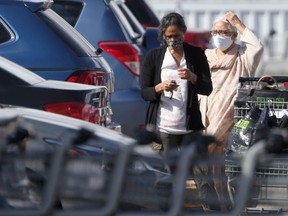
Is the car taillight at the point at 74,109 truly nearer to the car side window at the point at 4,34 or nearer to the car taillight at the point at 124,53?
the car side window at the point at 4,34

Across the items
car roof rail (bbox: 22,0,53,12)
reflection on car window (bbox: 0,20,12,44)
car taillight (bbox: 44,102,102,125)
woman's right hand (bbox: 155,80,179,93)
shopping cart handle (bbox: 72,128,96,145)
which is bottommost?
shopping cart handle (bbox: 72,128,96,145)

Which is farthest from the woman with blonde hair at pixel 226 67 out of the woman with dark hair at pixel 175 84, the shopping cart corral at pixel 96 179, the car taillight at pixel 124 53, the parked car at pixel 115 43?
the shopping cart corral at pixel 96 179

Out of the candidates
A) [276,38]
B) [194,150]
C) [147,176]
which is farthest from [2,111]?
[276,38]

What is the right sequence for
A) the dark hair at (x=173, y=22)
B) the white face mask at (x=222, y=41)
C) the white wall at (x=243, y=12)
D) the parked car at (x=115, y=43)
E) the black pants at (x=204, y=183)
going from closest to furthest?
1. the black pants at (x=204, y=183)
2. the dark hair at (x=173, y=22)
3. the white face mask at (x=222, y=41)
4. the parked car at (x=115, y=43)
5. the white wall at (x=243, y=12)

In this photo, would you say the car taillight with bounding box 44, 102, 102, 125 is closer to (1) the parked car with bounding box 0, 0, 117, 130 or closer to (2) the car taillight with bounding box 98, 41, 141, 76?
(1) the parked car with bounding box 0, 0, 117, 130

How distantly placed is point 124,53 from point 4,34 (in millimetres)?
3194

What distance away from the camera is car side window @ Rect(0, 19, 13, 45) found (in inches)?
389

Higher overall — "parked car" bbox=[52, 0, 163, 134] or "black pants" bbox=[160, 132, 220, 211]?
"parked car" bbox=[52, 0, 163, 134]

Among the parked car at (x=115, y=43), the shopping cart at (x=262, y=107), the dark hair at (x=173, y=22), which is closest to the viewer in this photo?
the shopping cart at (x=262, y=107)

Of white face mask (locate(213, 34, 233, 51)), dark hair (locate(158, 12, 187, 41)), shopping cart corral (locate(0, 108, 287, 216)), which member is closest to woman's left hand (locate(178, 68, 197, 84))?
dark hair (locate(158, 12, 187, 41))

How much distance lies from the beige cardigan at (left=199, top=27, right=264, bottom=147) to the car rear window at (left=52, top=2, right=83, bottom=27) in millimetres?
2769

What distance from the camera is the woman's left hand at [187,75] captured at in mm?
9359

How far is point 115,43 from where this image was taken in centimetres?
1305

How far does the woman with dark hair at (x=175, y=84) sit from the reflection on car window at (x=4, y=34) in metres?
1.07
